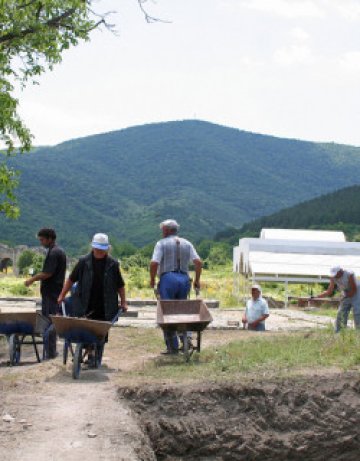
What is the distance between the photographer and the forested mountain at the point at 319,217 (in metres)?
106

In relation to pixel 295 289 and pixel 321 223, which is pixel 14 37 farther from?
pixel 321 223

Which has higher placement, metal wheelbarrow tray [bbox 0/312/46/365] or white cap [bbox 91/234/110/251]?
white cap [bbox 91/234/110/251]

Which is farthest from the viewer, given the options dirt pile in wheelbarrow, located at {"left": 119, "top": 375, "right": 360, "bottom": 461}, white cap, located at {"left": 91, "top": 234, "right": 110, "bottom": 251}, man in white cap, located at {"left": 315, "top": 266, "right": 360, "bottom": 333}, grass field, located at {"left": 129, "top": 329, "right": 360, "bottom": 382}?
man in white cap, located at {"left": 315, "top": 266, "right": 360, "bottom": 333}

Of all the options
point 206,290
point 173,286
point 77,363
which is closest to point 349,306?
point 173,286

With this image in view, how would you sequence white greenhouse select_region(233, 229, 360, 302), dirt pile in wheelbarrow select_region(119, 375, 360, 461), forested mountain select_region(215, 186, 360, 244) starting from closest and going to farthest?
dirt pile in wheelbarrow select_region(119, 375, 360, 461) < white greenhouse select_region(233, 229, 360, 302) < forested mountain select_region(215, 186, 360, 244)

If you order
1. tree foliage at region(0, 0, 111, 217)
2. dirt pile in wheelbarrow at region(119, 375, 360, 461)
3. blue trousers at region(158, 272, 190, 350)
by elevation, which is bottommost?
dirt pile in wheelbarrow at region(119, 375, 360, 461)

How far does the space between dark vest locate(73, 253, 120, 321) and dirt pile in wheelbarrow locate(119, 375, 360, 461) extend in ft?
5.65

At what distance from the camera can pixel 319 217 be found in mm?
113250

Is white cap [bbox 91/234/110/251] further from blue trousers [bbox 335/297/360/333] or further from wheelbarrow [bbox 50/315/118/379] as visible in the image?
blue trousers [bbox 335/297/360/333]

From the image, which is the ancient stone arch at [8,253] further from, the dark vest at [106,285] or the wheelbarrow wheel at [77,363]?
the wheelbarrow wheel at [77,363]

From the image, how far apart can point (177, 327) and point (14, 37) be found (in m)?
6.63

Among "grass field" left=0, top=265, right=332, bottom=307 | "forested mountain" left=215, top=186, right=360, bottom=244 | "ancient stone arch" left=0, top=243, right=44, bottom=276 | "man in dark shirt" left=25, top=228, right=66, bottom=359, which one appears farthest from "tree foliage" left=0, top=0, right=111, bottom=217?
"forested mountain" left=215, top=186, right=360, bottom=244

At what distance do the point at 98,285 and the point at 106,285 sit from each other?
0.13m

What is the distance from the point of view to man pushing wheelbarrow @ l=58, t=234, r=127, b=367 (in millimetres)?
10219
